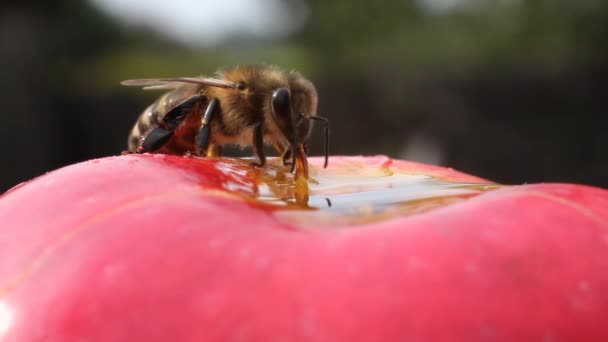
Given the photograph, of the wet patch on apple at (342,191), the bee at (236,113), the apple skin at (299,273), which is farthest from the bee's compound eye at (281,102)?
the apple skin at (299,273)

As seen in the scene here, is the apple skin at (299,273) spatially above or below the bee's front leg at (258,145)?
above

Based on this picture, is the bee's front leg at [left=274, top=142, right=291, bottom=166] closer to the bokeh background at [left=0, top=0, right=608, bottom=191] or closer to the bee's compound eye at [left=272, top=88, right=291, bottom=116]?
the bee's compound eye at [left=272, top=88, right=291, bottom=116]

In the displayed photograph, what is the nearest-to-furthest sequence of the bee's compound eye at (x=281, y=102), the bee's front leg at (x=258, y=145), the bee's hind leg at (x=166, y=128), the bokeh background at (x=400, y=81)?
the bee's front leg at (x=258, y=145) < the bee's compound eye at (x=281, y=102) < the bee's hind leg at (x=166, y=128) < the bokeh background at (x=400, y=81)

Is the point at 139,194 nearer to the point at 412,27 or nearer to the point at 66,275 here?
the point at 66,275

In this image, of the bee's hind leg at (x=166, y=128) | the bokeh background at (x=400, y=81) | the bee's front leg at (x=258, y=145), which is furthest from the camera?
the bokeh background at (x=400, y=81)

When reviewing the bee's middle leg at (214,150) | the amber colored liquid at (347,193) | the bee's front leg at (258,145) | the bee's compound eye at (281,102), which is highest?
the bee's compound eye at (281,102)

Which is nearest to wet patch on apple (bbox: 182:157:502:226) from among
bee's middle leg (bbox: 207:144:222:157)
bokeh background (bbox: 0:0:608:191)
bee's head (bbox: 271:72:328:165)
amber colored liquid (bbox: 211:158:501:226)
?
amber colored liquid (bbox: 211:158:501:226)

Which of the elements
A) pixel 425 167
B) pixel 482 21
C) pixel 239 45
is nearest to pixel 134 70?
pixel 239 45

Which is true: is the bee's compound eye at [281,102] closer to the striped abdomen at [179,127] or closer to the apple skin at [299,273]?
the striped abdomen at [179,127]

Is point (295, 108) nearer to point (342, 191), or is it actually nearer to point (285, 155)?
point (285, 155)
